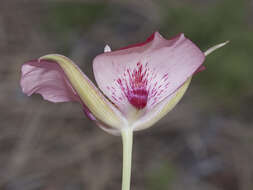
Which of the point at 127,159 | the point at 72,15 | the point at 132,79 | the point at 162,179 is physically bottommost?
the point at 162,179

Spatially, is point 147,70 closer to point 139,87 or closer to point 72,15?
point 139,87

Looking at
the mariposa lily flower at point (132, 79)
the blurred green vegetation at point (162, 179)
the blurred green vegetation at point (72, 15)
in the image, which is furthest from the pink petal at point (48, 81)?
the blurred green vegetation at point (72, 15)

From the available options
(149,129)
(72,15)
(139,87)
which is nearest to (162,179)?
(149,129)

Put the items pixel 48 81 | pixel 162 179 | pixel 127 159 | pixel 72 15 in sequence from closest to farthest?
pixel 127 159, pixel 48 81, pixel 162 179, pixel 72 15

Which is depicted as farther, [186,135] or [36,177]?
[186,135]

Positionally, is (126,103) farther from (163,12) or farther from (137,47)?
(163,12)

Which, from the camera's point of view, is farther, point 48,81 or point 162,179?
point 162,179

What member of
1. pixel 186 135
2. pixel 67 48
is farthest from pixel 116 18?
pixel 186 135

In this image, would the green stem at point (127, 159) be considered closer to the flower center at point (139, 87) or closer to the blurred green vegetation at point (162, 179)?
the flower center at point (139, 87)
